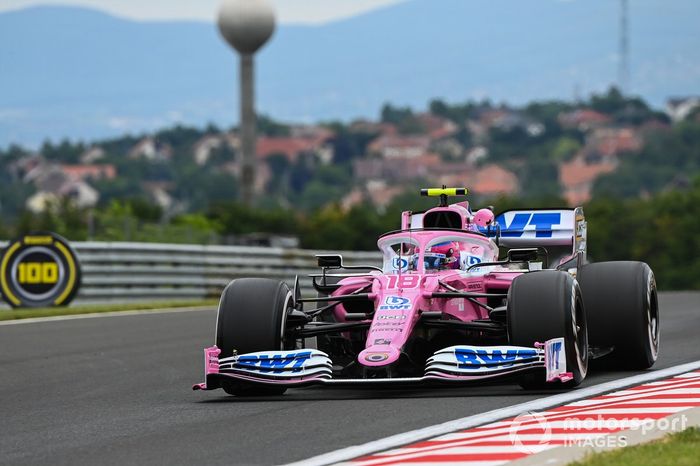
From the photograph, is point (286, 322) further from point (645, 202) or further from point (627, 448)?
point (645, 202)

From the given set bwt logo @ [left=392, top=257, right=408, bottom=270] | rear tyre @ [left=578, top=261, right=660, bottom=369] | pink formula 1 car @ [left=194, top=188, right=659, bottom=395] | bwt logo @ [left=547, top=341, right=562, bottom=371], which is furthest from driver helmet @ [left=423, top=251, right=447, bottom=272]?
bwt logo @ [left=547, top=341, right=562, bottom=371]

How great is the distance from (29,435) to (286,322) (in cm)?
272

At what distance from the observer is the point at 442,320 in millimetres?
11898

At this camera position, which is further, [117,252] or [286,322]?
[117,252]

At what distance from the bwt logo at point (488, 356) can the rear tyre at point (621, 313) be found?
2089mm

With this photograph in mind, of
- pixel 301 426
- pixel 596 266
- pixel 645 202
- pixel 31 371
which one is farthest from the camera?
pixel 645 202

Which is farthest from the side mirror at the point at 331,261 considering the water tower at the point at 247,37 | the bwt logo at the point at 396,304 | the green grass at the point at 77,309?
the water tower at the point at 247,37

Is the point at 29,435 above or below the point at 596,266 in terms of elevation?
below

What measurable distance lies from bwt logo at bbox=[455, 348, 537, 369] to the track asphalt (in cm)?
24

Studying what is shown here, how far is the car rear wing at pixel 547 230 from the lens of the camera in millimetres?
14836

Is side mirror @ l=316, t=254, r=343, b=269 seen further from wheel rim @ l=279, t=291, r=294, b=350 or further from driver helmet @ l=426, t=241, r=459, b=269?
driver helmet @ l=426, t=241, r=459, b=269

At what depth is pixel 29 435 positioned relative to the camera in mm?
10141

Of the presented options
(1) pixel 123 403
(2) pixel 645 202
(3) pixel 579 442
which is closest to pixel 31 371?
(1) pixel 123 403

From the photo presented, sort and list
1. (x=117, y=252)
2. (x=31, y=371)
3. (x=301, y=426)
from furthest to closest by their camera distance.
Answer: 1. (x=117, y=252)
2. (x=31, y=371)
3. (x=301, y=426)
